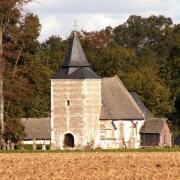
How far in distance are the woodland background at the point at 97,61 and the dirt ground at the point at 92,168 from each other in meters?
21.3

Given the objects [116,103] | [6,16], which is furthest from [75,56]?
[6,16]

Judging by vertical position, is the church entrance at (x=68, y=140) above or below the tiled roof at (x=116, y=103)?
below

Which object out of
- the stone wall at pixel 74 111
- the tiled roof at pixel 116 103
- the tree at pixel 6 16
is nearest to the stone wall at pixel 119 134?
the tiled roof at pixel 116 103

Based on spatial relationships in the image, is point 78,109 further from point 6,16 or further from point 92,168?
point 92,168

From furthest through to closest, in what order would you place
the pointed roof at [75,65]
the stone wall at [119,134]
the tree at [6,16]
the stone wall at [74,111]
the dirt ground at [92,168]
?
the stone wall at [119,134], the pointed roof at [75,65], the stone wall at [74,111], the tree at [6,16], the dirt ground at [92,168]

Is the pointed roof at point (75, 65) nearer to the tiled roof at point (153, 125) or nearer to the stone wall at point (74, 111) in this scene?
the stone wall at point (74, 111)

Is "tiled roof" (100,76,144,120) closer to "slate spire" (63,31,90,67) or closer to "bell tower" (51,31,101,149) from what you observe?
"bell tower" (51,31,101,149)

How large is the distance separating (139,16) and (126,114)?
189ft

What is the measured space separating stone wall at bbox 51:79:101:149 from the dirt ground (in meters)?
26.5

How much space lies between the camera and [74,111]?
6975 cm

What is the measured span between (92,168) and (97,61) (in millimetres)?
56945

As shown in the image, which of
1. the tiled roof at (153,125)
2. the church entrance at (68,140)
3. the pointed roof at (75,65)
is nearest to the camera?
the pointed roof at (75,65)

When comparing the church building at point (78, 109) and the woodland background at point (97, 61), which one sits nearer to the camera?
the woodland background at point (97, 61)

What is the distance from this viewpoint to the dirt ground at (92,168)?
32844mm
